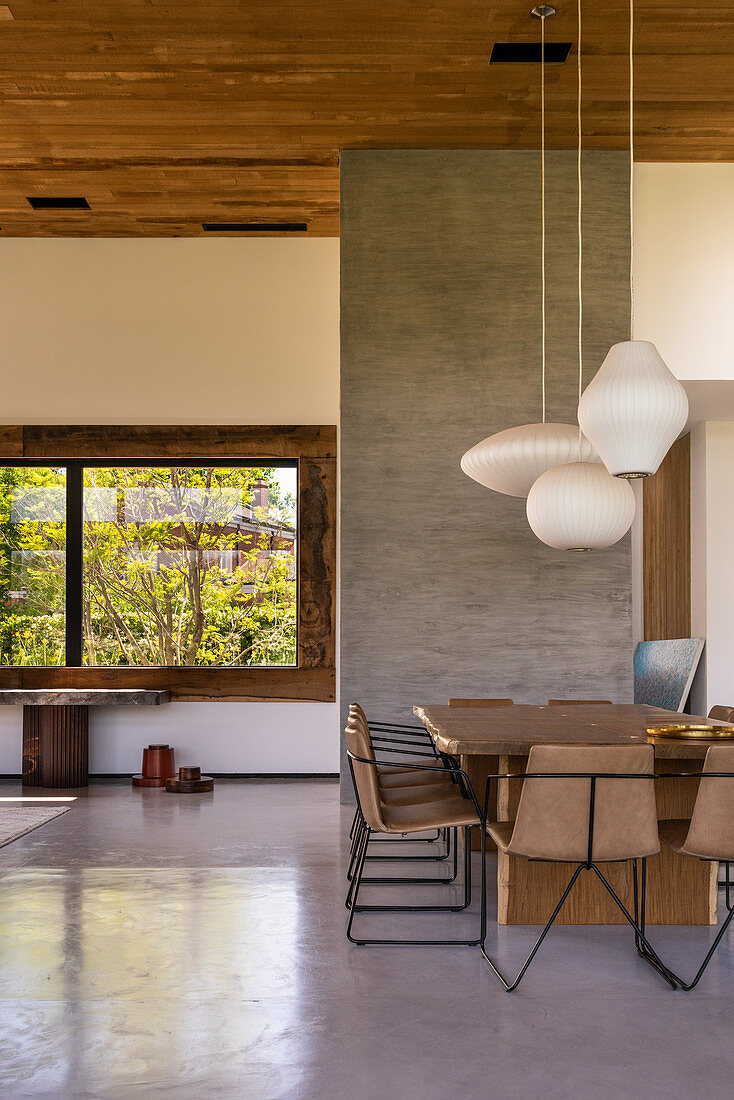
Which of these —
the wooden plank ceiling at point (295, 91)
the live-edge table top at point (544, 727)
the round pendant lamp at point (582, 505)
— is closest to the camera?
the live-edge table top at point (544, 727)

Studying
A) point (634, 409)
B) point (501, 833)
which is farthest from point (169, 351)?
point (501, 833)

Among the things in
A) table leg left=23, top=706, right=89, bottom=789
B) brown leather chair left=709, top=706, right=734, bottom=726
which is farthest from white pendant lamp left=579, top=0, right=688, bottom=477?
table leg left=23, top=706, right=89, bottom=789

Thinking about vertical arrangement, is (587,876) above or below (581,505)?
below

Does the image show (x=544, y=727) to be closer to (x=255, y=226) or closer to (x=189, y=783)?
(x=189, y=783)

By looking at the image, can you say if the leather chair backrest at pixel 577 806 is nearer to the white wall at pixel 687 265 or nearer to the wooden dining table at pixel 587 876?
the wooden dining table at pixel 587 876

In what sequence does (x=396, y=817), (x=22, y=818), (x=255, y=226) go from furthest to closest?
(x=255, y=226) → (x=22, y=818) → (x=396, y=817)

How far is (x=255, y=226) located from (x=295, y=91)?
2.13 meters

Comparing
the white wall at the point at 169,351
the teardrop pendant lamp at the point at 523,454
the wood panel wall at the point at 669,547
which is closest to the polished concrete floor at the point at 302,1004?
the teardrop pendant lamp at the point at 523,454

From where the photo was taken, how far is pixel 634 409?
11.7ft

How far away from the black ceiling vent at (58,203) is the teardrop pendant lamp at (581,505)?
5.04 m

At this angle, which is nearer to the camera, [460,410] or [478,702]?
[478,702]

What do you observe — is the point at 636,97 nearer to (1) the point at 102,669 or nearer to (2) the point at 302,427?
(2) the point at 302,427

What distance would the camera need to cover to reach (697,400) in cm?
765

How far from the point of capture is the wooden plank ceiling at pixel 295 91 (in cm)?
552
